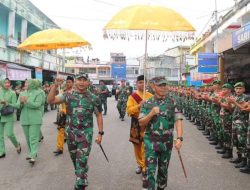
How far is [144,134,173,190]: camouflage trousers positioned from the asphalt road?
0.94 m

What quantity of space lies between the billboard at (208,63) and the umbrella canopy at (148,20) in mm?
13399

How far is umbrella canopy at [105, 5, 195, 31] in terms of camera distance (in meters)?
5.57

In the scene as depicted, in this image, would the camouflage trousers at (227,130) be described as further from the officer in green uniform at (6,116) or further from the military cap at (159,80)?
the officer in green uniform at (6,116)

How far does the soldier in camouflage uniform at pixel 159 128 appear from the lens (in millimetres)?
4824

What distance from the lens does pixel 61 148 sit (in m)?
8.54

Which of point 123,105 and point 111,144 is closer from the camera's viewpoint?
point 111,144

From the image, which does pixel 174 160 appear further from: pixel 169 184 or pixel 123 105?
pixel 123 105

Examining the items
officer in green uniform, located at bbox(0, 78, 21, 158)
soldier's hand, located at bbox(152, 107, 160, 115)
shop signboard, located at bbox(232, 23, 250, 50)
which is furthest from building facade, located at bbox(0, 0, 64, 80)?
soldier's hand, located at bbox(152, 107, 160, 115)

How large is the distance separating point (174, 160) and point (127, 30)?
3.35 metres

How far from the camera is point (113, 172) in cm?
676

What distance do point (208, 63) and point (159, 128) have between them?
48.9 feet

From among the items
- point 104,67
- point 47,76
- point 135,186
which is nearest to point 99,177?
point 135,186

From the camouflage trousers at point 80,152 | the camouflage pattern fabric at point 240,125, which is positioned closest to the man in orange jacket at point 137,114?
the camouflage trousers at point 80,152

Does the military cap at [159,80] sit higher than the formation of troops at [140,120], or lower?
higher
